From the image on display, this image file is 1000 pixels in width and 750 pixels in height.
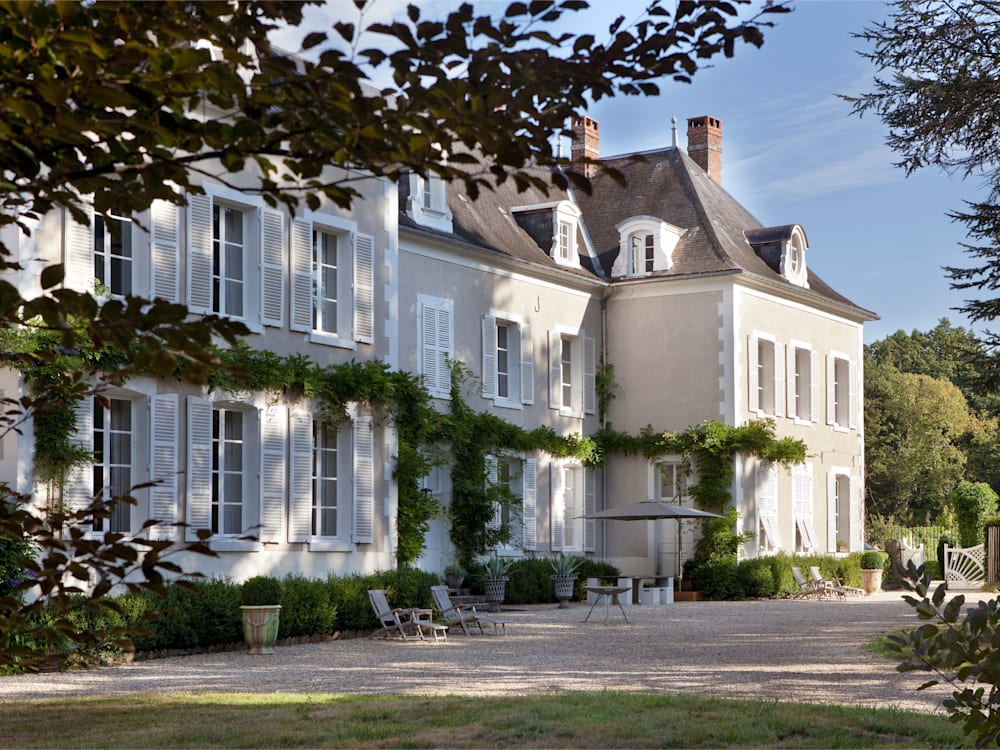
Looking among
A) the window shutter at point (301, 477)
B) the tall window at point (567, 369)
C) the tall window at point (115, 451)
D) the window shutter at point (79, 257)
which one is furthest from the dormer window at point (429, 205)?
the window shutter at point (79, 257)

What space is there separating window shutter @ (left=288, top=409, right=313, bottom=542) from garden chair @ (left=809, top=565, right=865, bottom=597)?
12.3m

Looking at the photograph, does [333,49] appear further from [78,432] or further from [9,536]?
[78,432]

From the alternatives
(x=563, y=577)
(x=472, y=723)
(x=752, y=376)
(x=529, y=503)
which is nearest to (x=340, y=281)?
(x=529, y=503)

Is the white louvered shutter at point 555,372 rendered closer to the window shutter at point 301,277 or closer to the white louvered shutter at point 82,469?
the window shutter at point 301,277

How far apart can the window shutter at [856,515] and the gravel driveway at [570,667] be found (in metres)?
12.2

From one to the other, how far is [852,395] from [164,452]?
19.3m

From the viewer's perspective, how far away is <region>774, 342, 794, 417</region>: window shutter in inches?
1055

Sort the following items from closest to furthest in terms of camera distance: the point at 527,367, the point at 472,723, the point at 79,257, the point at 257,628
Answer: the point at 472,723 → the point at 79,257 → the point at 257,628 → the point at 527,367

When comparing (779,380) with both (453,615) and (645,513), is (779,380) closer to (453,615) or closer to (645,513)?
(645,513)

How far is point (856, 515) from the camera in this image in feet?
97.5

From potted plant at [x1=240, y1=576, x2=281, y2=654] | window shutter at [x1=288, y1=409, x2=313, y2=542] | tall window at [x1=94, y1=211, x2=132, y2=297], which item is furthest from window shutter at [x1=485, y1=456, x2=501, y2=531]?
tall window at [x1=94, y1=211, x2=132, y2=297]

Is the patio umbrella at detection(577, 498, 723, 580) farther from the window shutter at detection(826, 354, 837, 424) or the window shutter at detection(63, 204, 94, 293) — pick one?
the window shutter at detection(826, 354, 837, 424)

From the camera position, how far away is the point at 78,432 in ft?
43.1

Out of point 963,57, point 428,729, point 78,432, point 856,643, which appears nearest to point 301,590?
point 78,432
